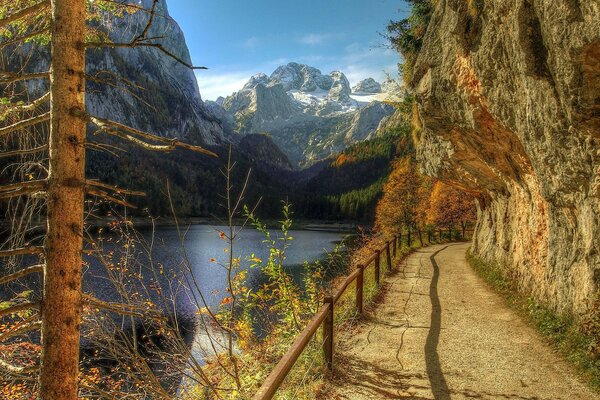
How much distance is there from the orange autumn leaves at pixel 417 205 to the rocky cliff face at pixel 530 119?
65.8 feet

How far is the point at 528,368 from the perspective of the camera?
21.7ft

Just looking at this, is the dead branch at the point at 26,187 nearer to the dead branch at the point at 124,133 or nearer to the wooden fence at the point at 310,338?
the dead branch at the point at 124,133

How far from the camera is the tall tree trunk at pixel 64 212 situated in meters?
3.31

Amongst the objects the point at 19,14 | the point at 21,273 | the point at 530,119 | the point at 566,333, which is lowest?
the point at 566,333

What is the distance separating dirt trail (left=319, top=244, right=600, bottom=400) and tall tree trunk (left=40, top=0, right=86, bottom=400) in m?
3.47

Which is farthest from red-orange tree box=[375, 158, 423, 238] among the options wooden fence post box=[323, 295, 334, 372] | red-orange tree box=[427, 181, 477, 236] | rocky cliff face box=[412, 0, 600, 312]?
wooden fence post box=[323, 295, 334, 372]

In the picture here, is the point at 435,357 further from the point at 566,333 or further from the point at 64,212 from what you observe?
the point at 64,212

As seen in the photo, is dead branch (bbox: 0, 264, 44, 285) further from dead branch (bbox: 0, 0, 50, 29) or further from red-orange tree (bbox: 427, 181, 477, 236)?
red-orange tree (bbox: 427, 181, 477, 236)

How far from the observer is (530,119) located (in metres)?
8.27

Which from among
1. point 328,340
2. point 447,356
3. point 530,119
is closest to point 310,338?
point 328,340

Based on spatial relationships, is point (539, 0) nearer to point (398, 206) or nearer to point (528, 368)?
point (528, 368)

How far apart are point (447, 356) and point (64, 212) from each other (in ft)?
20.5

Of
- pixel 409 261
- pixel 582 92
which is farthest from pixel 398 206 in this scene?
pixel 582 92

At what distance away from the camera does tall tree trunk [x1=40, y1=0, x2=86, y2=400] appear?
3.31m
